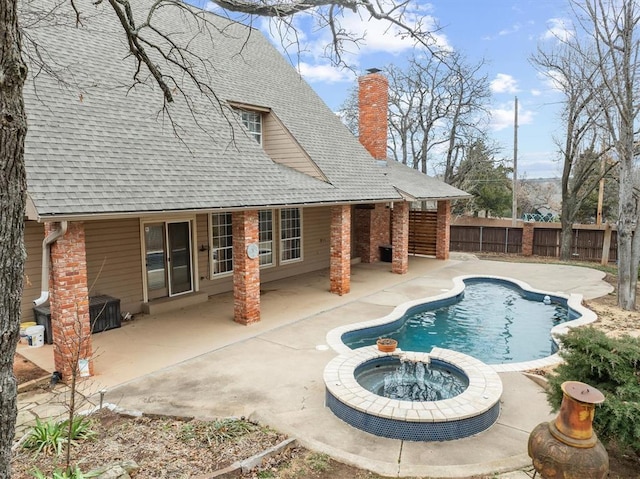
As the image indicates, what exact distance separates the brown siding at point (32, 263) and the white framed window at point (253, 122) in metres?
6.48

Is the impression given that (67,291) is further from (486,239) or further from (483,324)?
(486,239)

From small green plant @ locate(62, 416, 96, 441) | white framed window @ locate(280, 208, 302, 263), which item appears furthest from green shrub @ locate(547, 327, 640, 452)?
white framed window @ locate(280, 208, 302, 263)

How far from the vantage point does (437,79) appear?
1107 inches

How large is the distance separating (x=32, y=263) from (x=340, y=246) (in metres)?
7.51

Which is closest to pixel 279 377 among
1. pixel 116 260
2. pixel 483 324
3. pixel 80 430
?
pixel 80 430

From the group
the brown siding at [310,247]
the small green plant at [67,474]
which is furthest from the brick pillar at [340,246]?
the small green plant at [67,474]

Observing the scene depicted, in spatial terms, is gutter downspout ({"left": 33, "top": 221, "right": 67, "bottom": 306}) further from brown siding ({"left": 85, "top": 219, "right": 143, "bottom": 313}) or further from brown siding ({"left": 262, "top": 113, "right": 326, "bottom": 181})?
brown siding ({"left": 262, "top": 113, "right": 326, "bottom": 181})

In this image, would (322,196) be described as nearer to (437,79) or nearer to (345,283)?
(345,283)

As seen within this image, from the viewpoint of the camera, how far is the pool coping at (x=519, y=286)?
7.86m

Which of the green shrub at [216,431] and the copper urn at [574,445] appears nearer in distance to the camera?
the copper urn at [574,445]

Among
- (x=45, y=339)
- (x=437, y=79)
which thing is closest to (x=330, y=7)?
(x=45, y=339)

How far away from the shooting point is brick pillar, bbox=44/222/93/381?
683cm

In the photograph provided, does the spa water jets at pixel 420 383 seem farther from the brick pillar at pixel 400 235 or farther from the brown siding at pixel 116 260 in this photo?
the brick pillar at pixel 400 235

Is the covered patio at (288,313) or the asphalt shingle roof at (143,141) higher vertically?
the asphalt shingle roof at (143,141)
